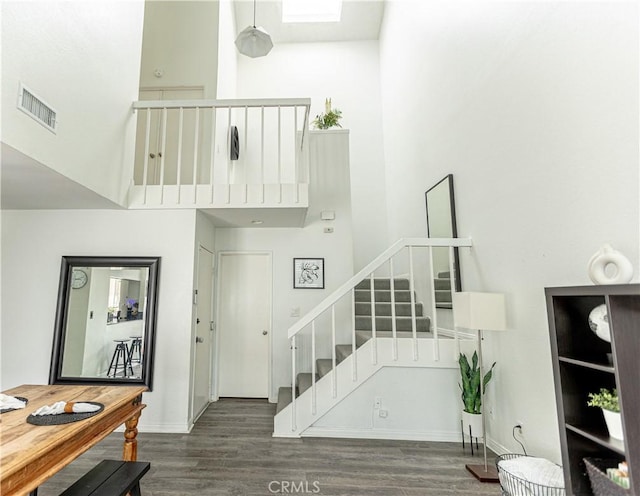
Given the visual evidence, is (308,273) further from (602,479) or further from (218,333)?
(602,479)

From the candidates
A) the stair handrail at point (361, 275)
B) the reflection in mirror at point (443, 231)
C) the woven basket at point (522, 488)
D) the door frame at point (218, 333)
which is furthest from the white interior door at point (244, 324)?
the woven basket at point (522, 488)

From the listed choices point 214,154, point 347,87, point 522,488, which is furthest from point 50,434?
point 347,87

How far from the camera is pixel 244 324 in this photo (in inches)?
184

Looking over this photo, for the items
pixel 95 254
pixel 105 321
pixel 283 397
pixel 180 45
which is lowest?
pixel 283 397

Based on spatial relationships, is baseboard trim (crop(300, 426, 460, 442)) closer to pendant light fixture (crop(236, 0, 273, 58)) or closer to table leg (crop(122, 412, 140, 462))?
table leg (crop(122, 412, 140, 462))

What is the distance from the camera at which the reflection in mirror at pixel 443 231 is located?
3.66 meters

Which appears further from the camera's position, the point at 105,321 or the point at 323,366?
the point at 323,366

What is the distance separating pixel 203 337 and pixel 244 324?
0.63m

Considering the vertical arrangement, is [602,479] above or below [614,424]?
below

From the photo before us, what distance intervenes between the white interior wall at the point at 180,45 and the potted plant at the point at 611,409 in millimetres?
5571

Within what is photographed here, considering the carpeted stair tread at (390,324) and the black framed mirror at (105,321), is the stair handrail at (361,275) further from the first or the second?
the black framed mirror at (105,321)

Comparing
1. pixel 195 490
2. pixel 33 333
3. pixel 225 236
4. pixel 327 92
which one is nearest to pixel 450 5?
pixel 327 92

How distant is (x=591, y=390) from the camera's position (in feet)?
5.50

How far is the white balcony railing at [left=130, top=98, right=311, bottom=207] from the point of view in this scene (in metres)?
3.64
